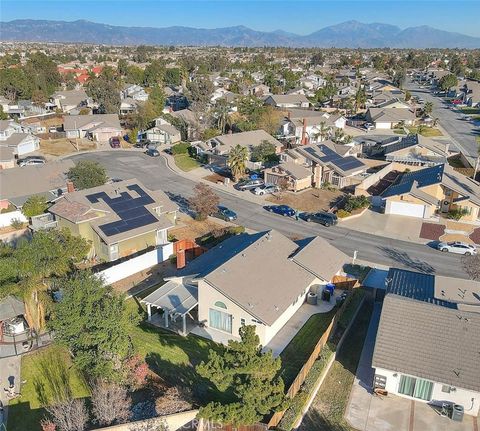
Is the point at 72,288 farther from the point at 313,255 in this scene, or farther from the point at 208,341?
the point at 313,255

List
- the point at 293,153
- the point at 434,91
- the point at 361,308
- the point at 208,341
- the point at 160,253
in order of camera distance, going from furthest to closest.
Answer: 1. the point at 434,91
2. the point at 293,153
3. the point at 160,253
4. the point at 361,308
5. the point at 208,341

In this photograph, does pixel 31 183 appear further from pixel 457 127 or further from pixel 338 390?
pixel 457 127

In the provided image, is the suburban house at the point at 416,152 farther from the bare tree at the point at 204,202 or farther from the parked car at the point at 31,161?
the parked car at the point at 31,161

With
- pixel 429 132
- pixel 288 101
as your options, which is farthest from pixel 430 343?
pixel 288 101

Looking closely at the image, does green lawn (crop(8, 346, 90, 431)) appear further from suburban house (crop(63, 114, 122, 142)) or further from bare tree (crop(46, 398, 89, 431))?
suburban house (crop(63, 114, 122, 142))

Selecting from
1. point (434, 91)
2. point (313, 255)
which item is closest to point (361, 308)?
point (313, 255)

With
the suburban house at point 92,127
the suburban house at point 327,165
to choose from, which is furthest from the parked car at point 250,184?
the suburban house at point 92,127

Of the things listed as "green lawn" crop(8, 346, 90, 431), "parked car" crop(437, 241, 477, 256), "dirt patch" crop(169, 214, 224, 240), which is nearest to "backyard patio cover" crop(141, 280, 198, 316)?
"green lawn" crop(8, 346, 90, 431)
